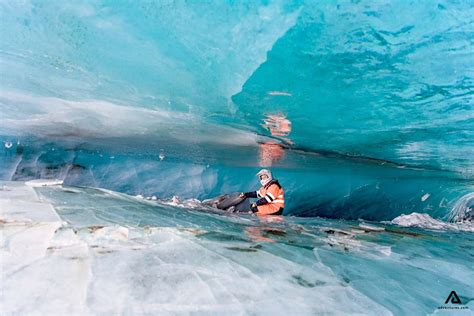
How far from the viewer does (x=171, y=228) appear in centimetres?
352

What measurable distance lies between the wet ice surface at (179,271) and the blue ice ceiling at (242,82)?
2.47 metres

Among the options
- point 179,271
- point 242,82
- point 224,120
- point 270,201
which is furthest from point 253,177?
point 179,271

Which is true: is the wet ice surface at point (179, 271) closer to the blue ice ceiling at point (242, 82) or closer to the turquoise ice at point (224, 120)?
the turquoise ice at point (224, 120)

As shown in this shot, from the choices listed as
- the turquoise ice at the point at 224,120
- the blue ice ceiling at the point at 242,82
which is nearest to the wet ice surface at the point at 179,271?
the turquoise ice at the point at 224,120

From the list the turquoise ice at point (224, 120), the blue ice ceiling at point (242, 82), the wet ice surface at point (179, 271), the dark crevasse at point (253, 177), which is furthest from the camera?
the dark crevasse at point (253, 177)

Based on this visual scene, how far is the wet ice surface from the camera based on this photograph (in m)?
2.01

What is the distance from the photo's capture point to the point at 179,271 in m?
2.43

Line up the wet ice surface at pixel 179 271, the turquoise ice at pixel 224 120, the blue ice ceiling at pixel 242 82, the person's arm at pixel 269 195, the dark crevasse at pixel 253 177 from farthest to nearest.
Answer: the dark crevasse at pixel 253 177 → the person's arm at pixel 269 195 → the blue ice ceiling at pixel 242 82 → the turquoise ice at pixel 224 120 → the wet ice surface at pixel 179 271

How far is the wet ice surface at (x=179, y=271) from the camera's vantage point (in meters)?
2.01

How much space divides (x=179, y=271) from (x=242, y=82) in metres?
3.89

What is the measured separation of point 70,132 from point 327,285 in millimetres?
9581

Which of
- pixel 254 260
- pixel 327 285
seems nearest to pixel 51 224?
pixel 254 260

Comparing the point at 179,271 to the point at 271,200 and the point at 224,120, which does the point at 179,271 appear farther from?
the point at 224,120

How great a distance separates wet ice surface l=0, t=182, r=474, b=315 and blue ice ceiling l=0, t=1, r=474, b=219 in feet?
8.09
